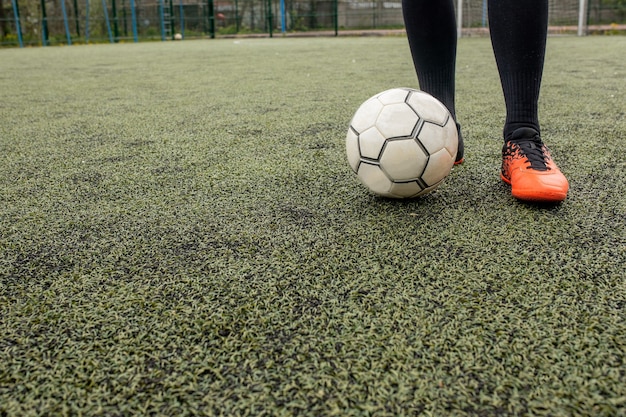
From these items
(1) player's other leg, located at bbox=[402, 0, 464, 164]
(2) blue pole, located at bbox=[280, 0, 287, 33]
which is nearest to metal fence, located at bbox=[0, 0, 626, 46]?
(2) blue pole, located at bbox=[280, 0, 287, 33]

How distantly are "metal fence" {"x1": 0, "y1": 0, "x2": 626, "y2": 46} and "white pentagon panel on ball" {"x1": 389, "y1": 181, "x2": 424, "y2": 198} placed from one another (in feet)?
40.1

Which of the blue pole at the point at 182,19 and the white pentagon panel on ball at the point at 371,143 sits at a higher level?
the blue pole at the point at 182,19

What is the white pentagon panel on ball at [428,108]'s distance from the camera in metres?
1.25

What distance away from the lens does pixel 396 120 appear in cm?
123

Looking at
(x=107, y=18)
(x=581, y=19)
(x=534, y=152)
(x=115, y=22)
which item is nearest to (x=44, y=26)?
(x=107, y=18)

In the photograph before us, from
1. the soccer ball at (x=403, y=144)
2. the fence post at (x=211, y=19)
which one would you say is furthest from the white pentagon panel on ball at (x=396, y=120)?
the fence post at (x=211, y=19)

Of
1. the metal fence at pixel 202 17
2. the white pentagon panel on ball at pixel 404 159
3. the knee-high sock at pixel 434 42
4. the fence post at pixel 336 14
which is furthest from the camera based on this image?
the fence post at pixel 336 14

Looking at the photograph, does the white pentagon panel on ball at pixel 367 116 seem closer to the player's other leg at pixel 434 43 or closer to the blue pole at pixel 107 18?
the player's other leg at pixel 434 43

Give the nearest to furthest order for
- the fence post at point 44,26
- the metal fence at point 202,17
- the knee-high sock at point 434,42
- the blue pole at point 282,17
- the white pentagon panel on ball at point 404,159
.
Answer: the white pentagon panel on ball at point 404,159 → the knee-high sock at point 434,42 → the fence post at point 44,26 → the metal fence at point 202,17 → the blue pole at point 282,17

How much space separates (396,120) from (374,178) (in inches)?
6.0

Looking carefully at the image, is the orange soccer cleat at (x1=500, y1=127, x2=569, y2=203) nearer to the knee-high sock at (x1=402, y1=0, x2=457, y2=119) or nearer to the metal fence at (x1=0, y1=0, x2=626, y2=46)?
the knee-high sock at (x1=402, y1=0, x2=457, y2=119)

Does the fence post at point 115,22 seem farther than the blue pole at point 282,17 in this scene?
No

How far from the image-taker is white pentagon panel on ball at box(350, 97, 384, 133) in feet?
4.15

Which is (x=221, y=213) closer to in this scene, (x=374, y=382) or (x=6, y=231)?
(x=6, y=231)
